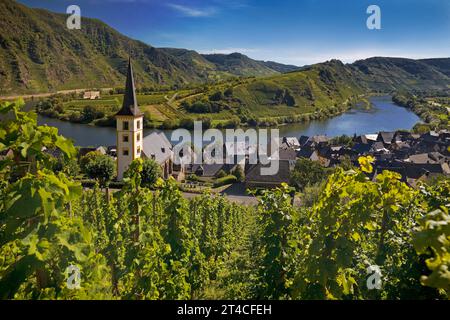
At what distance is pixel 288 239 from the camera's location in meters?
6.54

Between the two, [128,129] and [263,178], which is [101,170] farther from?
[263,178]

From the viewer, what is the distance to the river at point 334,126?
94625mm

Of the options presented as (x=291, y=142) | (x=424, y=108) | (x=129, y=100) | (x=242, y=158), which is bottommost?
(x=242, y=158)

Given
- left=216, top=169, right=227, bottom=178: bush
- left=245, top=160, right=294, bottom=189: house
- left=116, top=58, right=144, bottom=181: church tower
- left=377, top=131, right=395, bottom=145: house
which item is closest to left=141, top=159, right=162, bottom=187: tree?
left=116, top=58, right=144, bottom=181: church tower

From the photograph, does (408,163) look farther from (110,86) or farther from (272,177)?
(110,86)

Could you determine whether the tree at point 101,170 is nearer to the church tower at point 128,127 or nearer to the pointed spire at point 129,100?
the church tower at point 128,127

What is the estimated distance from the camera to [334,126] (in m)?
128

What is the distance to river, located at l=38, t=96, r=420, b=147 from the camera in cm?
9462

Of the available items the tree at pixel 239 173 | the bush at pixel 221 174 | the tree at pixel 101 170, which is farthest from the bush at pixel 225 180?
the tree at pixel 101 170

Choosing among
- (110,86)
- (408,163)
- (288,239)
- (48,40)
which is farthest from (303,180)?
(48,40)

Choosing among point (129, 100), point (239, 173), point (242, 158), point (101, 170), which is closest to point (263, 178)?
point (239, 173)

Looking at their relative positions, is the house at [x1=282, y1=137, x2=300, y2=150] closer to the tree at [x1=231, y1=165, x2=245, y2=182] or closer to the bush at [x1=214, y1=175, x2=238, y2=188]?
the tree at [x1=231, y1=165, x2=245, y2=182]
